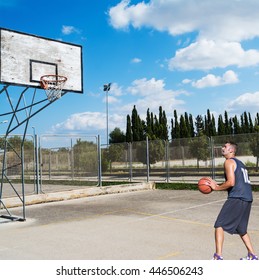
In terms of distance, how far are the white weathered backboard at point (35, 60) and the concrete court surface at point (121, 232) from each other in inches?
154

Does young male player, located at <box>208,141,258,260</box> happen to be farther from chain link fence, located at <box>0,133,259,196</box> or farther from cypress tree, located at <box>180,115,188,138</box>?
cypress tree, located at <box>180,115,188,138</box>

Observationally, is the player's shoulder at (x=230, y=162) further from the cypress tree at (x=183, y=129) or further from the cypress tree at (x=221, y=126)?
the cypress tree at (x=221, y=126)

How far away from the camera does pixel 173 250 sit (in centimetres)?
681

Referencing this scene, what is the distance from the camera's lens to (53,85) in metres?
11.2

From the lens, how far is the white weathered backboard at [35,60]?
1022 cm

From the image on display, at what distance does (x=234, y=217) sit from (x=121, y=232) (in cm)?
360

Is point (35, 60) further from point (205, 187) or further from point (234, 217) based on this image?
point (234, 217)

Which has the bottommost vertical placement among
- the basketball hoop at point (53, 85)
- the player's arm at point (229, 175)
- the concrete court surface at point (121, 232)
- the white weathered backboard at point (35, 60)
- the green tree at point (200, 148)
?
the concrete court surface at point (121, 232)

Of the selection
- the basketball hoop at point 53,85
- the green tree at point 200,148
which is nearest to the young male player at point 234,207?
the basketball hoop at point 53,85

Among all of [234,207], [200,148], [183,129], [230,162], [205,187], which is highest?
[183,129]

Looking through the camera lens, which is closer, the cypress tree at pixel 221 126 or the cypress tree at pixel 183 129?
the cypress tree at pixel 183 129

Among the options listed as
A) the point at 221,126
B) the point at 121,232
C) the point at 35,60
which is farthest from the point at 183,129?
the point at 121,232

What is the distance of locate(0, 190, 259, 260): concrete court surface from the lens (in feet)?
22.1
